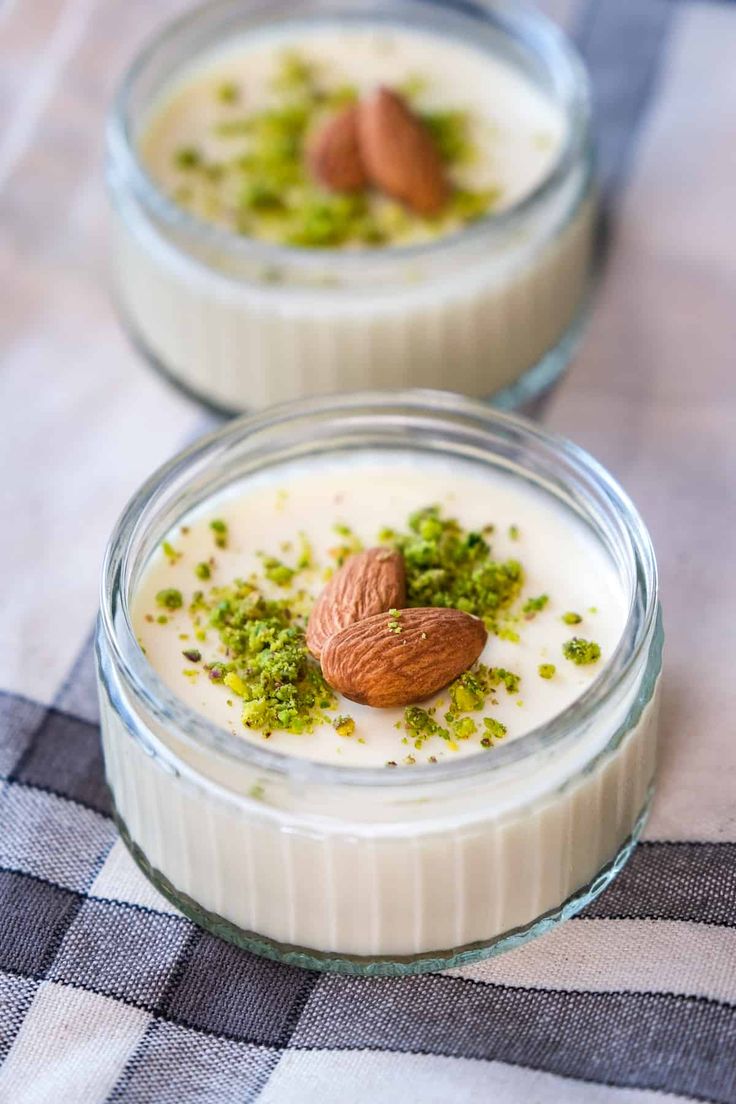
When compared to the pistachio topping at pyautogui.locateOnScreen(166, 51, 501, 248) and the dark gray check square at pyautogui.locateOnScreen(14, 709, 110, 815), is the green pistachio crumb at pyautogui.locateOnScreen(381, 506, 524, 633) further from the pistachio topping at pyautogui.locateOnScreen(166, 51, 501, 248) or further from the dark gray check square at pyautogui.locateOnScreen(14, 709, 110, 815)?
the pistachio topping at pyautogui.locateOnScreen(166, 51, 501, 248)

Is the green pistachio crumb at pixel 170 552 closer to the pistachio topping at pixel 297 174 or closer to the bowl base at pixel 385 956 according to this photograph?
the bowl base at pixel 385 956

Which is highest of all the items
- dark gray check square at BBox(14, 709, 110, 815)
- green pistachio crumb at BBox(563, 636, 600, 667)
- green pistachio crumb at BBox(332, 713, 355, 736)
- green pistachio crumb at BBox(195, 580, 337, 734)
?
green pistachio crumb at BBox(563, 636, 600, 667)

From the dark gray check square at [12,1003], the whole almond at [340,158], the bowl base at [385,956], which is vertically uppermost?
the whole almond at [340,158]

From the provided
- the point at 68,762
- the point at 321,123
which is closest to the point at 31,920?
the point at 68,762

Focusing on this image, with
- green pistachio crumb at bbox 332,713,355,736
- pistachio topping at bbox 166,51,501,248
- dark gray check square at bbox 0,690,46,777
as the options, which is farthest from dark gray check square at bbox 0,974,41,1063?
pistachio topping at bbox 166,51,501,248

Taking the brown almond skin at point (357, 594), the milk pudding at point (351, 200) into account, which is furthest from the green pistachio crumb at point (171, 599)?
the milk pudding at point (351, 200)

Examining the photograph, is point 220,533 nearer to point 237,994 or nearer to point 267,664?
point 267,664

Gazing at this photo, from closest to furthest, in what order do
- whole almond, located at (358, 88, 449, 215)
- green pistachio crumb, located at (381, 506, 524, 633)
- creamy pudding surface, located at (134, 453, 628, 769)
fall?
creamy pudding surface, located at (134, 453, 628, 769) → green pistachio crumb, located at (381, 506, 524, 633) → whole almond, located at (358, 88, 449, 215)
